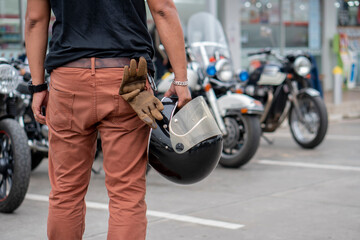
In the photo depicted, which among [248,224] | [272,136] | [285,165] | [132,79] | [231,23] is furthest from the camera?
[231,23]

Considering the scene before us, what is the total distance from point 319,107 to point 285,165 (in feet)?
3.73

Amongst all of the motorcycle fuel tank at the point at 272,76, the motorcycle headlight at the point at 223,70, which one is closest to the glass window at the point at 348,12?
the motorcycle fuel tank at the point at 272,76

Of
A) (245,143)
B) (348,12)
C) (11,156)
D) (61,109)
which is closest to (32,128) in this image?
(11,156)

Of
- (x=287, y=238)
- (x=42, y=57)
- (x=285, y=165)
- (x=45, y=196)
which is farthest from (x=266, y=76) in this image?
(x=42, y=57)

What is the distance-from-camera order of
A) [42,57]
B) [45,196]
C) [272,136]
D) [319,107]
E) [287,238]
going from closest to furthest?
[42,57] → [287,238] → [45,196] → [319,107] → [272,136]

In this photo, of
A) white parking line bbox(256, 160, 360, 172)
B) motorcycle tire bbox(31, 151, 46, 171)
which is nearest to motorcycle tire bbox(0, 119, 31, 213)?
motorcycle tire bbox(31, 151, 46, 171)

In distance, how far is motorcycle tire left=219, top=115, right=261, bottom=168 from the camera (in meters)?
6.36

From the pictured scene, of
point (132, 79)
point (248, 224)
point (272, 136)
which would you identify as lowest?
point (272, 136)

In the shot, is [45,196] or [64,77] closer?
[64,77]

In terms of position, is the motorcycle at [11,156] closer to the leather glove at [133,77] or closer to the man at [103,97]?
the man at [103,97]

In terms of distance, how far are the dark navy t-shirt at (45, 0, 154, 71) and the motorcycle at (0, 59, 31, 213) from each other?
191 centimetres

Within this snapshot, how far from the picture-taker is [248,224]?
4.24 meters

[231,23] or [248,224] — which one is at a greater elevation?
[231,23]

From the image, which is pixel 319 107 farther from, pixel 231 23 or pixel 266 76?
pixel 231 23
